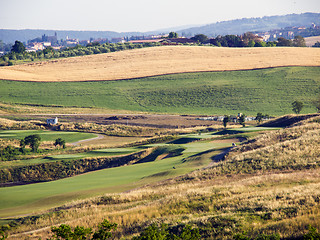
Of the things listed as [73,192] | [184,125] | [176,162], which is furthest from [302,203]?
[184,125]

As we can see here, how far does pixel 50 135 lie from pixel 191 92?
142ft

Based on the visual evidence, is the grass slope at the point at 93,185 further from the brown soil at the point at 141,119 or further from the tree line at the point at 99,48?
the tree line at the point at 99,48

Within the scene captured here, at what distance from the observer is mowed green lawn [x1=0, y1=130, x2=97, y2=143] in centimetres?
5981

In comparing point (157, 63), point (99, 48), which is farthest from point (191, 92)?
point (99, 48)

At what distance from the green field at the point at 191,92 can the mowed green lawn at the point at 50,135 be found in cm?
2629

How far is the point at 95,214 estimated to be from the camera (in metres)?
21.1

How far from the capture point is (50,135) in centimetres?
6206

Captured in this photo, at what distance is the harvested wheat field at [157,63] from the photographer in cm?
11175

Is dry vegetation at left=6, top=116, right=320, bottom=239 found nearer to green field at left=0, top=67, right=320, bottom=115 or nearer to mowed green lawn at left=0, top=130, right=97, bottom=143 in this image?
mowed green lawn at left=0, top=130, right=97, bottom=143

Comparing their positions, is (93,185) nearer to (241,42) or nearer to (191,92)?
(191,92)

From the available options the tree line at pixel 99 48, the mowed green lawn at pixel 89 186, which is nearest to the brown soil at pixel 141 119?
the mowed green lawn at pixel 89 186

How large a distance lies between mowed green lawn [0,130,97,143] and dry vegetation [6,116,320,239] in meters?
36.6

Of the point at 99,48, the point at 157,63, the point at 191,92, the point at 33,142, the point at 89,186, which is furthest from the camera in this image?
the point at 99,48

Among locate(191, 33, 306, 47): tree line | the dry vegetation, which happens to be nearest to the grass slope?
the dry vegetation
